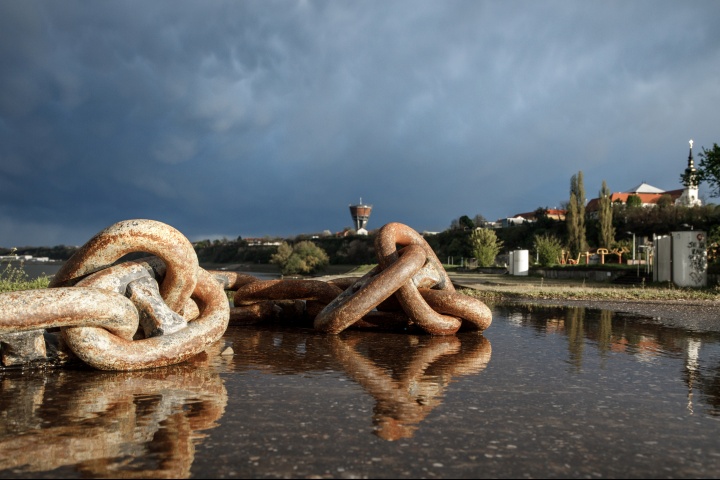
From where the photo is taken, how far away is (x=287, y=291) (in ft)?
30.3

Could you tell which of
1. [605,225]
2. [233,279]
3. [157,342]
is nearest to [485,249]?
[605,225]

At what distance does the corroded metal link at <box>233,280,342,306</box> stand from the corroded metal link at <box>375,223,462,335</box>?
1073 mm

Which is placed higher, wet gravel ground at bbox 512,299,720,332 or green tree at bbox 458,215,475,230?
green tree at bbox 458,215,475,230

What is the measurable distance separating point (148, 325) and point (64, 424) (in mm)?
2059

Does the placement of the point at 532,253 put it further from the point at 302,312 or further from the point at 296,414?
the point at 296,414

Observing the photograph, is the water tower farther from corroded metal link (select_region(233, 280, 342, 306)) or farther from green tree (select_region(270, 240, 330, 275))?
corroded metal link (select_region(233, 280, 342, 306))

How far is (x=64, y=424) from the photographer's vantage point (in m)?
3.85

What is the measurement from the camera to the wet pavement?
10.4ft

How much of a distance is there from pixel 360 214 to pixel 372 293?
13855 cm

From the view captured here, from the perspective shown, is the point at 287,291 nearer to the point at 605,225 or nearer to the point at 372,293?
the point at 372,293

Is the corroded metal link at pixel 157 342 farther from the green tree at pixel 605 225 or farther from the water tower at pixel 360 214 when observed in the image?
→ the water tower at pixel 360 214

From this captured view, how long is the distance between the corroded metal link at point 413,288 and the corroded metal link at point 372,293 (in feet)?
0.65

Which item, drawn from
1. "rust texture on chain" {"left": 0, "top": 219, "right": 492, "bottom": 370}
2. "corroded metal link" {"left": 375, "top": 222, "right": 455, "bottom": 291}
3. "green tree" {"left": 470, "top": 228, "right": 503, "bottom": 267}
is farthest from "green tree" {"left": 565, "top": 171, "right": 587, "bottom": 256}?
"rust texture on chain" {"left": 0, "top": 219, "right": 492, "bottom": 370}

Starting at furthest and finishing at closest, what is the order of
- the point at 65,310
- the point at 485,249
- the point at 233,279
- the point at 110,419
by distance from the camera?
the point at 485,249 → the point at 233,279 → the point at 65,310 → the point at 110,419
